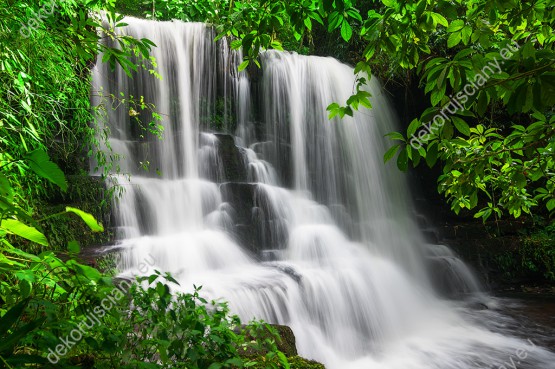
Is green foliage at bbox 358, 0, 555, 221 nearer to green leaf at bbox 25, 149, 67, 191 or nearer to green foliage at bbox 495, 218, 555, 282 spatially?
green leaf at bbox 25, 149, 67, 191

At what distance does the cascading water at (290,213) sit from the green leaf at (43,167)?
11.2 feet

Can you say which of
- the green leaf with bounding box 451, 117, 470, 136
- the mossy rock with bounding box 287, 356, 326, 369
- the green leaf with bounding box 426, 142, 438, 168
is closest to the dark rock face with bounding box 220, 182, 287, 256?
the mossy rock with bounding box 287, 356, 326, 369

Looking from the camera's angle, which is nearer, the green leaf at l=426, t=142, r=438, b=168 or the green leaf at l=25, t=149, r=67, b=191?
the green leaf at l=25, t=149, r=67, b=191

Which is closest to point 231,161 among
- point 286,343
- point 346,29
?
point 286,343

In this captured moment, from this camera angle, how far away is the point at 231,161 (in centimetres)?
786

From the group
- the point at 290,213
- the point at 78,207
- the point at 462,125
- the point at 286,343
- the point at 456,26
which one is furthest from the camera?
the point at 290,213

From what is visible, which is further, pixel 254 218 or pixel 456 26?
pixel 254 218

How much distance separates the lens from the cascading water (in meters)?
4.95

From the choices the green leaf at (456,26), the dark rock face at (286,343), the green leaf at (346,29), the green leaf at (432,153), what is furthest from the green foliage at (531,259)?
the green leaf at (346,29)

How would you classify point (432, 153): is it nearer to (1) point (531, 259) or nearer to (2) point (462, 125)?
(2) point (462, 125)

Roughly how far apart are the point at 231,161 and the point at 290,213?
5.40 feet

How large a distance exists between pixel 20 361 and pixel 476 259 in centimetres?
906

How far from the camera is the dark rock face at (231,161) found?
304 inches

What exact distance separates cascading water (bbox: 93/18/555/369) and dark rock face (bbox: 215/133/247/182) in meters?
0.03
